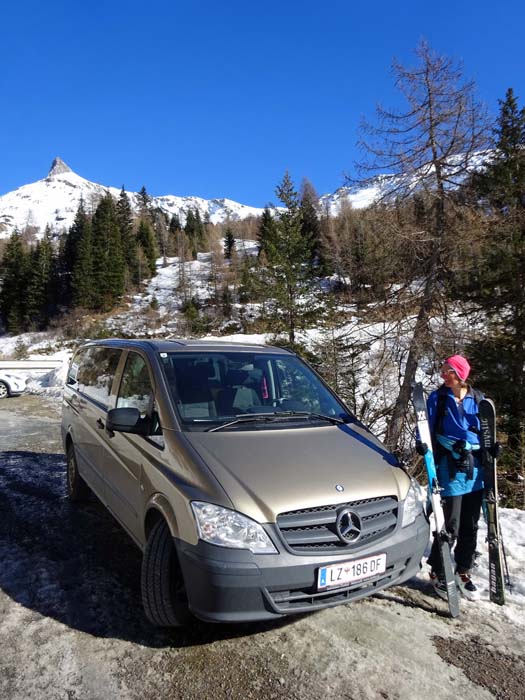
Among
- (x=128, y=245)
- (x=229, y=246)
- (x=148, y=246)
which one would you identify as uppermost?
(x=229, y=246)

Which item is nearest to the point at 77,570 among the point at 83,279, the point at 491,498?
the point at 491,498

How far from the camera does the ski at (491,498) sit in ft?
11.5

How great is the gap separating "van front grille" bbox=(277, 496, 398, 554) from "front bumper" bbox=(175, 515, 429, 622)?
0.06 metres

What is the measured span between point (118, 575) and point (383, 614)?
2.14 m

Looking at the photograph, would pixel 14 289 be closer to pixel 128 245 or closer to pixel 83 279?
pixel 83 279

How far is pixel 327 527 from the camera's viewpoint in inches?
106

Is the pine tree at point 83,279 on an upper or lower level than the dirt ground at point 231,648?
upper

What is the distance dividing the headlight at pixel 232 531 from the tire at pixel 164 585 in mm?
436

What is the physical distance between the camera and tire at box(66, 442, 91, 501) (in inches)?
213

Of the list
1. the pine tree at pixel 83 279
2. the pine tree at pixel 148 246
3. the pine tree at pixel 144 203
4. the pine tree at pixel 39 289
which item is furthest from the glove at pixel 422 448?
the pine tree at pixel 144 203

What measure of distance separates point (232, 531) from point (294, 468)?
58 cm

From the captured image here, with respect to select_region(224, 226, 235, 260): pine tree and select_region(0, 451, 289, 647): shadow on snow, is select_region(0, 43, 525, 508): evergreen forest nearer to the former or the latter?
select_region(0, 451, 289, 647): shadow on snow

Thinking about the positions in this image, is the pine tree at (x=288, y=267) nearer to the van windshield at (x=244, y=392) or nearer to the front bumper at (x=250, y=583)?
the van windshield at (x=244, y=392)

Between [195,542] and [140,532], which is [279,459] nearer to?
[195,542]
